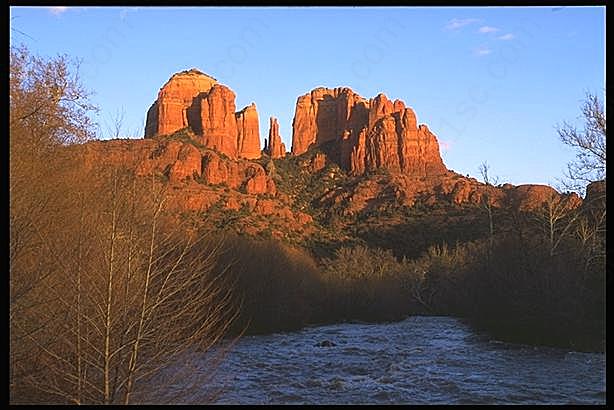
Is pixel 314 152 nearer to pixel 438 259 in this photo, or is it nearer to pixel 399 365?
pixel 438 259

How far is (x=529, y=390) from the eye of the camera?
656 inches

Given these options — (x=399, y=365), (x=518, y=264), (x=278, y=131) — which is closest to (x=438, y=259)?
(x=518, y=264)

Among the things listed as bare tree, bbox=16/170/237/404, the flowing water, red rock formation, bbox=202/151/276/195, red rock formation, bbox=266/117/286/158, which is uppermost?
red rock formation, bbox=266/117/286/158

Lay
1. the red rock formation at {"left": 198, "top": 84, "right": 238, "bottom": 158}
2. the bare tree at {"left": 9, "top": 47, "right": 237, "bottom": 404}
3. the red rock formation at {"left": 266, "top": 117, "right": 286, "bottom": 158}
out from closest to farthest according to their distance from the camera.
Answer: the bare tree at {"left": 9, "top": 47, "right": 237, "bottom": 404} → the red rock formation at {"left": 198, "top": 84, "right": 238, "bottom": 158} → the red rock formation at {"left": 266, "top": 117, "right": 286, "bottom": 158}

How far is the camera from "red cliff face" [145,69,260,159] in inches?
3509

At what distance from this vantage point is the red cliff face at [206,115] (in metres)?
89.1

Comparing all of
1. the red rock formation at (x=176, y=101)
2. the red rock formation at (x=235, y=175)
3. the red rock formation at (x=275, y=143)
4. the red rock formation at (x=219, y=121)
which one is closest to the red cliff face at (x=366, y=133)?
the red rock formation at (x=275, y=143)

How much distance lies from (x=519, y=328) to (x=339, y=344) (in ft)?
24.2

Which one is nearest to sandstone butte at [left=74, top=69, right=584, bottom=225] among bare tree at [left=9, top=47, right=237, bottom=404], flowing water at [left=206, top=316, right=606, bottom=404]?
flowing water at [left=206, top=316, right=606, bottom=404]

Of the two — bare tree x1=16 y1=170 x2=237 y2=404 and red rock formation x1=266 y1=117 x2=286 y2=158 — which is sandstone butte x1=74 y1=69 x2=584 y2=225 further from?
bare tree x1=16 y1=170 x2=237 y2=404

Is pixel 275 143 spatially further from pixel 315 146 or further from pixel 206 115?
pixel 206 115

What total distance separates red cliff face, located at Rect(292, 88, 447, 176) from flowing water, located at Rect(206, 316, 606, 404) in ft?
186

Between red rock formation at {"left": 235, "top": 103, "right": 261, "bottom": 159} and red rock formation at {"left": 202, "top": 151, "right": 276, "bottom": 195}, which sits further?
red rock formation at {"left": 235, "top": 103, "right": 261, "bottom": 159}

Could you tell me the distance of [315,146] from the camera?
99.0 meters
